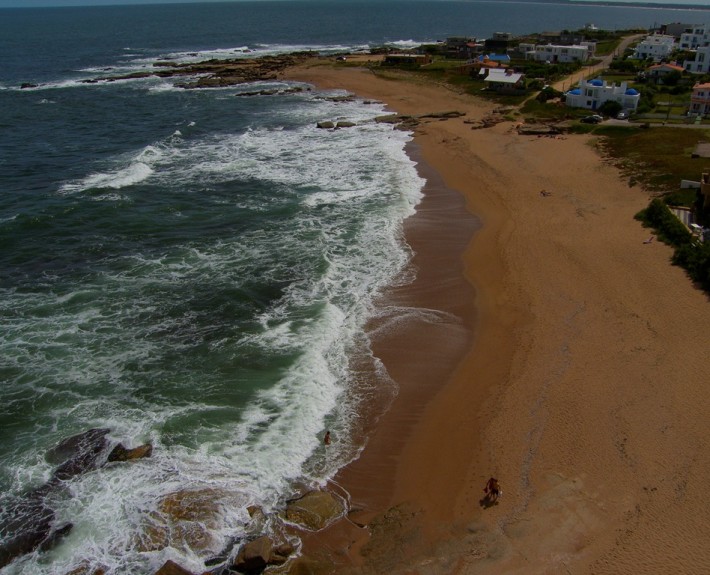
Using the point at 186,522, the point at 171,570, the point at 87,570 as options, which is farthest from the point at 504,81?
the point at 87,570

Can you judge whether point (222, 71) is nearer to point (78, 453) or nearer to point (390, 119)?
point (390, 119)

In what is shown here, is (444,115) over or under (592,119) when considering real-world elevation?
under

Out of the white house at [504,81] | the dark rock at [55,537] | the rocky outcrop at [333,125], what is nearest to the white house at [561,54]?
the white house at [504,81]

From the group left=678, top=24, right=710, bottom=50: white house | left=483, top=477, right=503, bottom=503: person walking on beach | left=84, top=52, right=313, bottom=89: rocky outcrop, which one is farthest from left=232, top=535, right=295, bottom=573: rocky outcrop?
left=678, top=24, right=710, bottom=50: white house

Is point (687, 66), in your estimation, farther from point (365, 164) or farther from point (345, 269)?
point (345, 269)

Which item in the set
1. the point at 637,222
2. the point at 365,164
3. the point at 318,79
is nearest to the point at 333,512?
the point at 637,222

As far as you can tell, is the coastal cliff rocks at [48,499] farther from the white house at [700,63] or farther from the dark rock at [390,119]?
the white house at [700,63]
